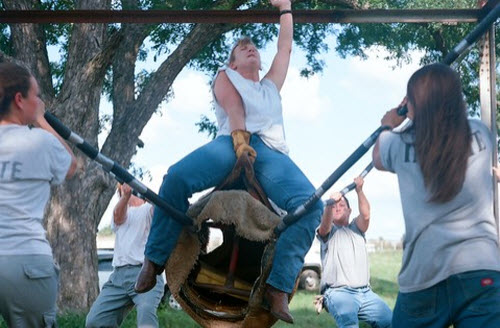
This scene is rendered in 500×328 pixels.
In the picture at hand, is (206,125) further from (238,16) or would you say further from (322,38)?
(238,16)

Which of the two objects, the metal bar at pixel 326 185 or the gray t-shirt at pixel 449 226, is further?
the metal bar at pixel 326 185

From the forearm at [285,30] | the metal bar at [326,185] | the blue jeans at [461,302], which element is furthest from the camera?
the forearm at [285,30]

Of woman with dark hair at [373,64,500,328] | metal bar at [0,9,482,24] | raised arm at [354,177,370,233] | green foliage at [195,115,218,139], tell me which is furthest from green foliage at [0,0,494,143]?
woman with dark hair at [373,64,500,328]

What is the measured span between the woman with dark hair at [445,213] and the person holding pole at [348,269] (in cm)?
342

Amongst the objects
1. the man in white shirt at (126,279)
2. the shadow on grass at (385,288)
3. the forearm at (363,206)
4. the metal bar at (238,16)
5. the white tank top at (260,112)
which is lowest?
the shadow on grass at (385,288)

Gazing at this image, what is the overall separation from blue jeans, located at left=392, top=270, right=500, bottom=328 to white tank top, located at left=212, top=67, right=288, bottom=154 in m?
1.71

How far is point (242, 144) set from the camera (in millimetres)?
4375

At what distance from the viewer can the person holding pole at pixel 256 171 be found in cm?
429

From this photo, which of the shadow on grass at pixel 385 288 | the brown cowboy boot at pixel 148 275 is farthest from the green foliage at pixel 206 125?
the brown cowboy boot at pixel 148 275

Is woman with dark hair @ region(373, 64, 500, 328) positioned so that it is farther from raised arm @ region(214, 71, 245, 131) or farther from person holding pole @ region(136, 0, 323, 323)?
raised arm @ region(214, 71, 245, 131)

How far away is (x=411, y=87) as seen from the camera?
3094mm

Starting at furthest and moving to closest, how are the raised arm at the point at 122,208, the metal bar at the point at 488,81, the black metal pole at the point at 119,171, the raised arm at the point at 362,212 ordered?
1. the raised arm at the point at 362,212
2. the raised arm at the point at 122,208
3. the metal bar at the point at 488,81
4. the black metal pole at the point at 119,171

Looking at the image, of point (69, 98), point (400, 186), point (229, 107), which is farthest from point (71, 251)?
point (400, 186)

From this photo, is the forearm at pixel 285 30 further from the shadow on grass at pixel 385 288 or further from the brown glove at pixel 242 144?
the shadow on grass at pixel 385 288
